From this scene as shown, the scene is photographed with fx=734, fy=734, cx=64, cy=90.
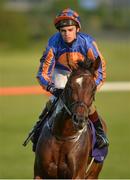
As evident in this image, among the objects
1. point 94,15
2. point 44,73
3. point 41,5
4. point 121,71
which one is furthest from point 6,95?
point 41,5

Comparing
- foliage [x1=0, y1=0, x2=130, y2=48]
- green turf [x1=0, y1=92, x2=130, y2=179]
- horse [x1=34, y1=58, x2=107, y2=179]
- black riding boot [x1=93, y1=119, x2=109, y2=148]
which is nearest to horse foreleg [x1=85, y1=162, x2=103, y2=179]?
black riding boot [x1=93, y1=119, x2=109, y2=148]

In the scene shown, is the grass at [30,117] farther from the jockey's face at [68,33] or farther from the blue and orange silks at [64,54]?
the jockey's face at [68,33]

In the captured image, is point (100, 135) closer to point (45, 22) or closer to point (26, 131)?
point (26, 131)

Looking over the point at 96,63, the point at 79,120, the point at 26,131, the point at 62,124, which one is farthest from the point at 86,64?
the point at 26,131

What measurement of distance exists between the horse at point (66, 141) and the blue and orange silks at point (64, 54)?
525 millimetres

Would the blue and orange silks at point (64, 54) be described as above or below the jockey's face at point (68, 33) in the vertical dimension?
below

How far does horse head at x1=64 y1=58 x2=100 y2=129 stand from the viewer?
697 cm

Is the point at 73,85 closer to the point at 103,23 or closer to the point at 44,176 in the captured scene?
the point at 44,176

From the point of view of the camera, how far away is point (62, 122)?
25.0 feet

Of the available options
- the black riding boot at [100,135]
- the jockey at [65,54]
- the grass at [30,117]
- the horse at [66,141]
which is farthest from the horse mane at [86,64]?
the grass at [30,117]

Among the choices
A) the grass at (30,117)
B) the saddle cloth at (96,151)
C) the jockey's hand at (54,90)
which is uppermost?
the jockey's hand at (54,90)

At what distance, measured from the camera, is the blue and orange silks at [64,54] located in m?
8.09

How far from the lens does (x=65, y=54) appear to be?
8.10m

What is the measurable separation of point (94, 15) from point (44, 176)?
4782 centimetres
